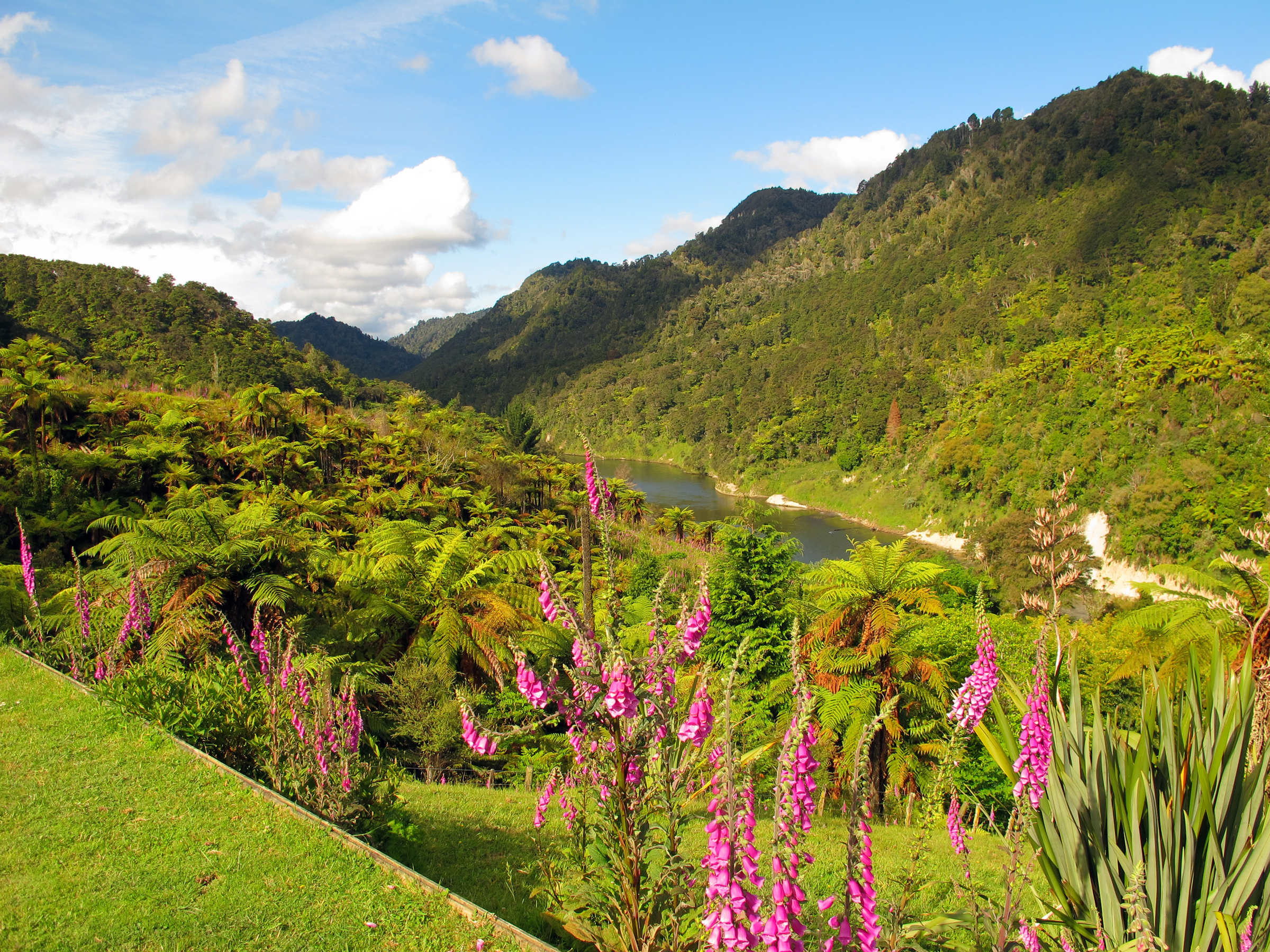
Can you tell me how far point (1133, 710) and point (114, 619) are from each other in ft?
43.6

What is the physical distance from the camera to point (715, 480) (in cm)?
6750

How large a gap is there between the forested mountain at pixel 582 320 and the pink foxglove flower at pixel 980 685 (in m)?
114

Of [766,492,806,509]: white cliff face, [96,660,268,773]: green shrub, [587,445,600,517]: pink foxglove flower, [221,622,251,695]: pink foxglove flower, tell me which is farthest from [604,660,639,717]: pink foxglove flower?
[766,492,806,509]: white cliff face

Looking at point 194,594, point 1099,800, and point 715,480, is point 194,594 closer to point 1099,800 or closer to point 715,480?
point 1099,800

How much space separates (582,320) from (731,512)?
100932 mm

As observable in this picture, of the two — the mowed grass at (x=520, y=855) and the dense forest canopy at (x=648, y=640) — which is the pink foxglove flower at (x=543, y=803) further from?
the mowed grass at (x=520, y=855)

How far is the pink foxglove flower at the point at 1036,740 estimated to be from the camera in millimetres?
2182

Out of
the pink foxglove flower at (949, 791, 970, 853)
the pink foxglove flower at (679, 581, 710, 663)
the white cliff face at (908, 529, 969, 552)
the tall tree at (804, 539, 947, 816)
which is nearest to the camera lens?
the pink foxglove flower at (679, 581, 710, 663)

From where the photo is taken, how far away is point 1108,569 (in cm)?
3391

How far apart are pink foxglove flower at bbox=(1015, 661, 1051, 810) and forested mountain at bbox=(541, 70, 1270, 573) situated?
2715 centimetres

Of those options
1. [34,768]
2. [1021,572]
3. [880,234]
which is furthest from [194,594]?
[880,234]

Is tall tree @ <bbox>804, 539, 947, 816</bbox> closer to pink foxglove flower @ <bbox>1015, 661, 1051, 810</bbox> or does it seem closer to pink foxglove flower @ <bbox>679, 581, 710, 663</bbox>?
pink foxglove flower @ <bbox>1015, 661, 1051, 810</bbox>

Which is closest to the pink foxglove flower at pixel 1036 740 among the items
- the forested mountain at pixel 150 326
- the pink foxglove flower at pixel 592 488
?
the pink foxglove flower at pixel 592 488

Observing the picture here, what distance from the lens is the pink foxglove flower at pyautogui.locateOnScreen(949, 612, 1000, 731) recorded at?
7.27ft
